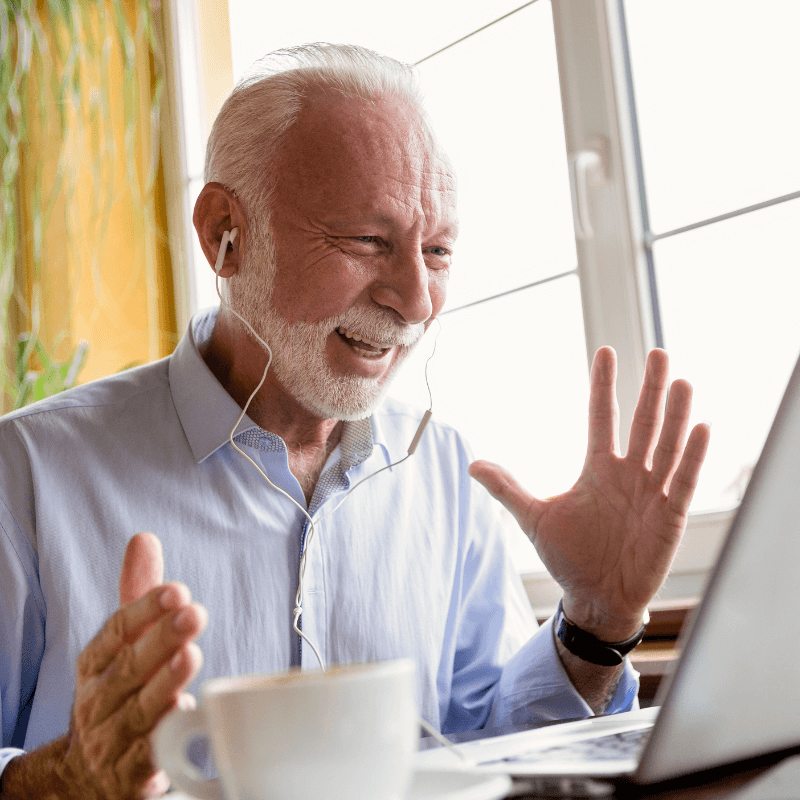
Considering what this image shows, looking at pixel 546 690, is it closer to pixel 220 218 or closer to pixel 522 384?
pixel 220 218

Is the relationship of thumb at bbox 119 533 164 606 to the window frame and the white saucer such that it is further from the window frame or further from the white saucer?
the window frame

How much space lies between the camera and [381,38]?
88.9 inches

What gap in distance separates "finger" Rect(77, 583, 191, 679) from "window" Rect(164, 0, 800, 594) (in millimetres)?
1000

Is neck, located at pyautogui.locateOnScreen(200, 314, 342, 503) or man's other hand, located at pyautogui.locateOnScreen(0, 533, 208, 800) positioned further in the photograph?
neck, located at pyautogui.locateOnScreen(200, 314, 342, 503)

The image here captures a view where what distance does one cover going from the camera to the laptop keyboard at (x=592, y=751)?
450 mm

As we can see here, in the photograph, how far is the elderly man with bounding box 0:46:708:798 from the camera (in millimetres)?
926

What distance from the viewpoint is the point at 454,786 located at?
0.37 meters

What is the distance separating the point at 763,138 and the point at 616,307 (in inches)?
15.9

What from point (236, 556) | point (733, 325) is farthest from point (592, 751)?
point (733, 325)

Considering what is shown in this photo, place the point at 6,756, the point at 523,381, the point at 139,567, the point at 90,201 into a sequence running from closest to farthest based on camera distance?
the point at 139,567 → the point at 6,756 → the point at 523,381 → the point at 90,201

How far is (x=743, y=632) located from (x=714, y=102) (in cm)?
148

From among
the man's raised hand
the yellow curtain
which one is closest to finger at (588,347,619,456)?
the man's raised hand

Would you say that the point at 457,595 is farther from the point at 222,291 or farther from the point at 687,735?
Result: the point at 687,735

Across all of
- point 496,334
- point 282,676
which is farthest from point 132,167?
point 282,676
